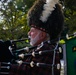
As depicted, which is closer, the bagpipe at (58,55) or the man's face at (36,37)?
the bagpipe at (58,55)

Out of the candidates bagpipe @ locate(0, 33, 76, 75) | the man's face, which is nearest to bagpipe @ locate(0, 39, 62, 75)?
bagpipe @ locate(0, 33, 76, 75)

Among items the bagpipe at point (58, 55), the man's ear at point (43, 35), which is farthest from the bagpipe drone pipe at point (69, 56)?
the man's ear at point (43, 35)

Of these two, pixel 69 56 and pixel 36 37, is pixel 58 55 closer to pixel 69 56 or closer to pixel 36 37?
pixel 69 56

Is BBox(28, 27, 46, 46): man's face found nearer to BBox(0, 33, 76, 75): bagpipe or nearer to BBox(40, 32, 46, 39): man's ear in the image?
BBox(40, 32, 46, 39): man's ear

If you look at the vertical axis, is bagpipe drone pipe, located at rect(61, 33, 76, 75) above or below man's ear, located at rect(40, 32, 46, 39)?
below

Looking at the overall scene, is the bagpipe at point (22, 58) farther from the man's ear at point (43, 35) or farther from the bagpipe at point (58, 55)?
the man's ear at point (43, 35)

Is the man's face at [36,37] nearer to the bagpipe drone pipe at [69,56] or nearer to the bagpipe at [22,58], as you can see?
the bagpipe at [22,58]

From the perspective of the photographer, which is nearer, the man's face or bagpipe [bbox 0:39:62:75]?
bagpipe [bbox 0:39:62:75]

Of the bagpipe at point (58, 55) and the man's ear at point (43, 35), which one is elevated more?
the man's ear at point (43, 35)

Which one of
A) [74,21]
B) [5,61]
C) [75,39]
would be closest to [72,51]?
[75,39]

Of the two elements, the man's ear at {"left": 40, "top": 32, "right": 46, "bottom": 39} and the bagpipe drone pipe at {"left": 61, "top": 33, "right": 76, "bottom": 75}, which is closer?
the bagpipe drone pipe at {"left": 61, "top": 33, "right": 76, "bottom": 75}

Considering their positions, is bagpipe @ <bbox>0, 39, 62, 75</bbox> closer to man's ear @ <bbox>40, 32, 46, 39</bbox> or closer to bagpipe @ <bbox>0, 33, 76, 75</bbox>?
bagpipe @ <bbox>0, 33, 76, 75</bbox>

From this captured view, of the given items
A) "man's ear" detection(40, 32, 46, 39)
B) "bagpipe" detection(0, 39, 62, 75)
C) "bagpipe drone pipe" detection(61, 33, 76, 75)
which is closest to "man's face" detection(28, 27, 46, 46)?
"man's ear" detection(40, 32, 46, 39)

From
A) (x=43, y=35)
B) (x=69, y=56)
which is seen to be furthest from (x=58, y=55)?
(x=43, y=35)
